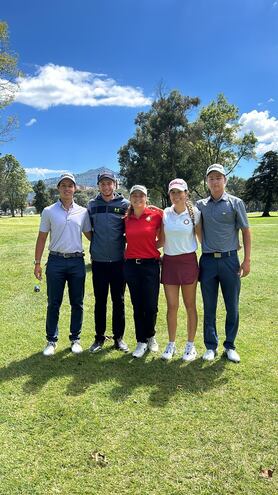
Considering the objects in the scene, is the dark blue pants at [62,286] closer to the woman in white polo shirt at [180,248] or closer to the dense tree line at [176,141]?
the woman in white polo shirt at [180,248]

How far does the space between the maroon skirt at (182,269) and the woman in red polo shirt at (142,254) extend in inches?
9.1

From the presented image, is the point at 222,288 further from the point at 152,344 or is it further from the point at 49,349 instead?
the point at 49,349

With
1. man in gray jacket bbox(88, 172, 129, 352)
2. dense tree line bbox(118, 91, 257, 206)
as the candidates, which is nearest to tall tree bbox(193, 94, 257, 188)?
dense tree line bbox(118, 91, 257, 206)

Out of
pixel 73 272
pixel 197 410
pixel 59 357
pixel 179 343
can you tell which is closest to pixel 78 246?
pixel 73 272

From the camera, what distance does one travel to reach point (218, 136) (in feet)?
154

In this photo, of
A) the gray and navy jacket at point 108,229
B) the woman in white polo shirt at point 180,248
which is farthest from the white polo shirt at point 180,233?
the gray and navy jacket at point 108,229

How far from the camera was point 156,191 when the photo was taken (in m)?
47.8

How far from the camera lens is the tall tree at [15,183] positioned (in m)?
79.0

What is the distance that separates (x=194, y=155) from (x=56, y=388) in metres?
44.3

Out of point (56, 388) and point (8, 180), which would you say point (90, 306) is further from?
point (8, 180)

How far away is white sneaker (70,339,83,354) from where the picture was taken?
5667 millimetres

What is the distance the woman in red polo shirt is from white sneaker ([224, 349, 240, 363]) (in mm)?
1102

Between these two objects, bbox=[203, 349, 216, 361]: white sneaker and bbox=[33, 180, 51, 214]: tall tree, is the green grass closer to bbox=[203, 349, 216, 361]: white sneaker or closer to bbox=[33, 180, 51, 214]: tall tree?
bbox=[203, 349, 216, 361]: white sneaker

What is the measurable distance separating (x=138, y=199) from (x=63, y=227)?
1075 millimetres
